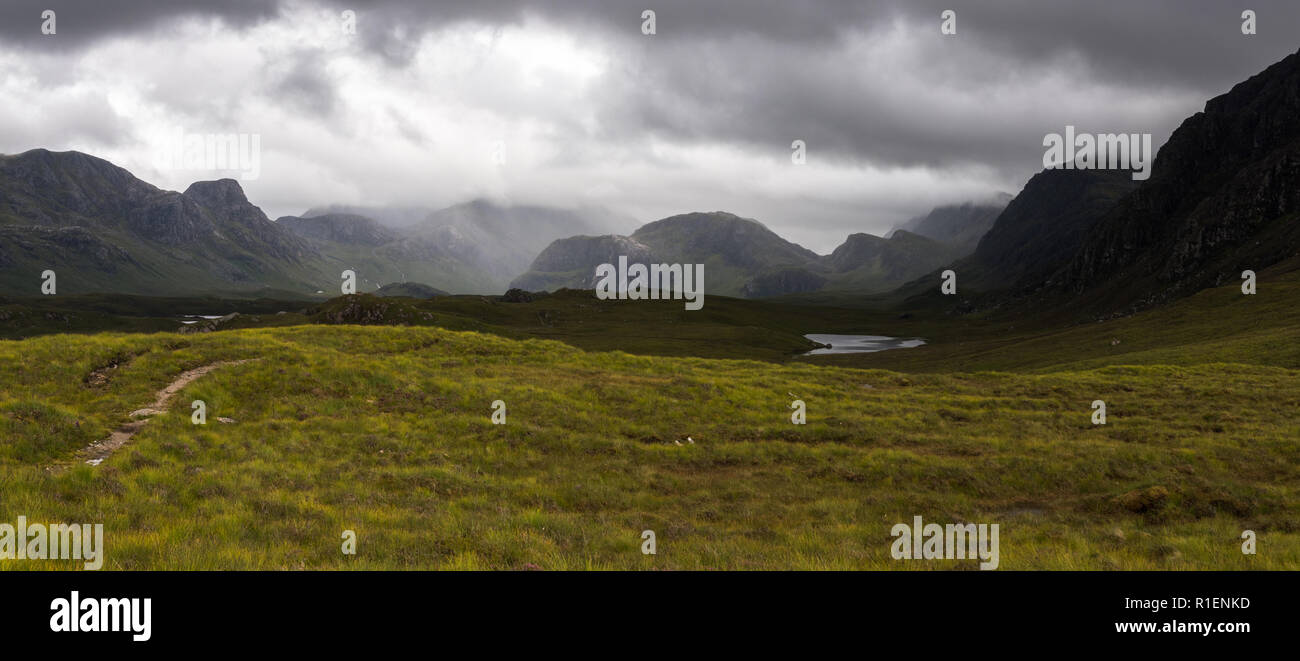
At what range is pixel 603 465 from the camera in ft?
69.1

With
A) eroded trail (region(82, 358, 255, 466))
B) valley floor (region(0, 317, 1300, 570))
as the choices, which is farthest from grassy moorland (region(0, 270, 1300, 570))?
eroded trail (region(82, 358, 255, 466))

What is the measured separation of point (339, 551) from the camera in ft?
36.2

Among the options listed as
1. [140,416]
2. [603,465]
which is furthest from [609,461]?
[140,416]

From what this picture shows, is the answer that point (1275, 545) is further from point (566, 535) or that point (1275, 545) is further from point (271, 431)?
point (271, 431)

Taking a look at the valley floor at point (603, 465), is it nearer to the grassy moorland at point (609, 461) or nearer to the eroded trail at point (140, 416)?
the grassy moorland at point (609, 461)

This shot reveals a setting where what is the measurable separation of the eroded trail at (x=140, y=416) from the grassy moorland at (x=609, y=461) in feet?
1.35

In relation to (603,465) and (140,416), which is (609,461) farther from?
(140,416)

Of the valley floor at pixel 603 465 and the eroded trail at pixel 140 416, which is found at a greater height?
the eroded trail at pixel 140 416

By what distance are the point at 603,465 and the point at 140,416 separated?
651 inches

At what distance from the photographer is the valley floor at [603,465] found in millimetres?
12086

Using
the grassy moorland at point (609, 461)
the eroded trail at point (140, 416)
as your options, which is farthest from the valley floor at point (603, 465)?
the eroded trail at point (140, 416)

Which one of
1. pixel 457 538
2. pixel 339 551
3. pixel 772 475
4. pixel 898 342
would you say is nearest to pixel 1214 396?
pixel 772 475

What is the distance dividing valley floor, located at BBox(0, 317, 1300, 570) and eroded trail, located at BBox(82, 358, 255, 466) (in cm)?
34
